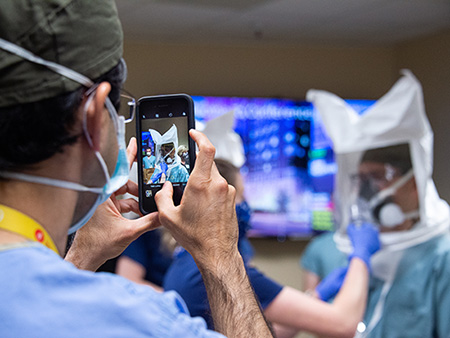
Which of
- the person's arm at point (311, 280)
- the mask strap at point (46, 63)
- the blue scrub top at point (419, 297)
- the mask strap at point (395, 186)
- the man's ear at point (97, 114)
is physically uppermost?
the mask strap at point (46, 63)

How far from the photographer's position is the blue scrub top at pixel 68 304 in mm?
550

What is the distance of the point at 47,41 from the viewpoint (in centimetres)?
60

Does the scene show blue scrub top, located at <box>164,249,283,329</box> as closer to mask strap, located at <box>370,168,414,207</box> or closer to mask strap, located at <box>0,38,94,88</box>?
mask strap, located at <box>370,168,414,207</box>

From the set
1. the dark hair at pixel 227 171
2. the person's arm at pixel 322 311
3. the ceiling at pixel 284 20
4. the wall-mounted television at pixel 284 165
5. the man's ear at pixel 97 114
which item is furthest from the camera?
the wall-mounted television at pixel 284 165

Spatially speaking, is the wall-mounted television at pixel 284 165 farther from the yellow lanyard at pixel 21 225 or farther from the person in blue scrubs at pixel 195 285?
the yellow lanyard at pixel 21 225

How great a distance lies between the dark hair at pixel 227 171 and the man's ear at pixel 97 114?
1170 millimetres

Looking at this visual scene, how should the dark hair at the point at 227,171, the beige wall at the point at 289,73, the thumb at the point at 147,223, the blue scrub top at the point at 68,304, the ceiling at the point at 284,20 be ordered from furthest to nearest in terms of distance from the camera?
the beige wall at the point at 289,73, the ceiling at the point at 284,20, the dark hair at the point at 227,171, the thumb at the point at 147,223, the blue scrub top at the point at 68,304

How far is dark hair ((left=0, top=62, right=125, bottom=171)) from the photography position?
0.61 meters

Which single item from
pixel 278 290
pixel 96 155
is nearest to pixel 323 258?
pixel 278 290

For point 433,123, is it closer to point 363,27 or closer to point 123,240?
point 363,27

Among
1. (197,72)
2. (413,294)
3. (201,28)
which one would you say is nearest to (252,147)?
(197,72)

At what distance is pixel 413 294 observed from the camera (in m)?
1.97

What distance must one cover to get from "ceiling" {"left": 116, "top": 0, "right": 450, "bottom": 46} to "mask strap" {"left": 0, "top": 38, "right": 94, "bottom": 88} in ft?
8.92

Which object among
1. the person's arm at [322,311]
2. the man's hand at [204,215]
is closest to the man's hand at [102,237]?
the man's hand at [204,215]
